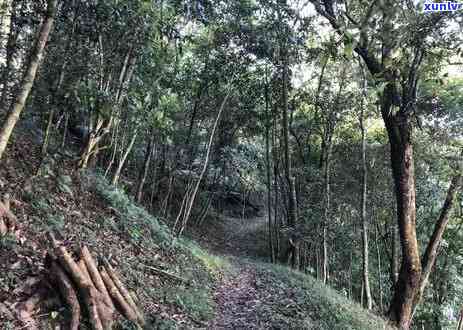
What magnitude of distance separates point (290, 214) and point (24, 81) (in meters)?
12.2

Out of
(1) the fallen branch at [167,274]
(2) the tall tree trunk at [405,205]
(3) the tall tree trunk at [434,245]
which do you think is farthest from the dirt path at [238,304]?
(3) the tall tree trunk at [434,245]

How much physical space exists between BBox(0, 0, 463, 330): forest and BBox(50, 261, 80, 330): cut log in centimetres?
2

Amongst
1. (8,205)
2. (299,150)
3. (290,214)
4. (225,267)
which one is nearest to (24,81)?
(8,205)

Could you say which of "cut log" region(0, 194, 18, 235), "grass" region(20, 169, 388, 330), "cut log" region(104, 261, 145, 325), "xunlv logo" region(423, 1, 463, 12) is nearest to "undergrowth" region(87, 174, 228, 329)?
"grass" region(20, 169, 388, 330)

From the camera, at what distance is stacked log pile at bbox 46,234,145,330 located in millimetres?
4496

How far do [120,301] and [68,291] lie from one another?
0.87m

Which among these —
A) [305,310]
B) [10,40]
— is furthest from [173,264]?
[10,40]

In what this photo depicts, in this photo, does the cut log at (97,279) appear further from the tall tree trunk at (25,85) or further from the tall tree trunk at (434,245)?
the tall tree trunk at (434,245)

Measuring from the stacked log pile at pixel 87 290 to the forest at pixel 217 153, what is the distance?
0.07 feet

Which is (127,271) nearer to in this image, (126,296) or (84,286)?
(126,296)

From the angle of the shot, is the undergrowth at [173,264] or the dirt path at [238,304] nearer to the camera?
the undergrowth at [173,264]

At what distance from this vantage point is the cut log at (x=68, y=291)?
170 inches

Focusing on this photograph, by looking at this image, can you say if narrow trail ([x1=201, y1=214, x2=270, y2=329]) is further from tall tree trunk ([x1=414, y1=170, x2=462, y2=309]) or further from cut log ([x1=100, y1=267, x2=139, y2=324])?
tall tree trunk ([x1=414, y1=170, x2=462, y2=309])

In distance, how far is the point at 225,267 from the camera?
1323 centimetres
